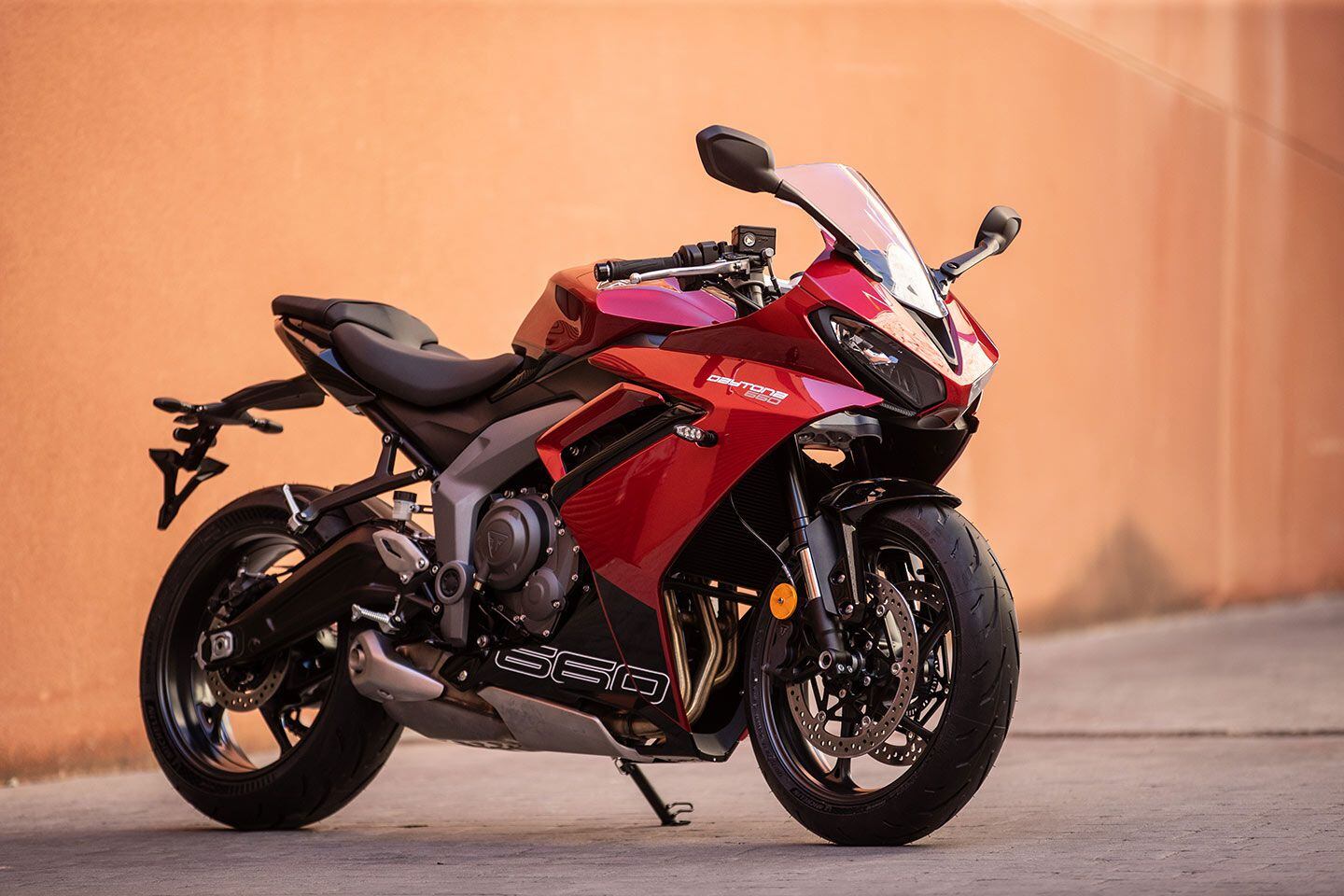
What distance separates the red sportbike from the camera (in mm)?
4316

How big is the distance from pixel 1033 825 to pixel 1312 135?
9136mm

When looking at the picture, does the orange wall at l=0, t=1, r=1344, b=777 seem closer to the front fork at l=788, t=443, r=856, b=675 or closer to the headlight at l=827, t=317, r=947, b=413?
the front fork at l=788, t=443, r=856, b=675

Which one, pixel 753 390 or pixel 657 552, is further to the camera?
pixel 657 552

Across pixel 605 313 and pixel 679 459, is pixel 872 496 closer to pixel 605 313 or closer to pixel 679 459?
pixel 679 459

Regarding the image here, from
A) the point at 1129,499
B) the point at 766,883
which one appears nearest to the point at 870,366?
the point at 766,883

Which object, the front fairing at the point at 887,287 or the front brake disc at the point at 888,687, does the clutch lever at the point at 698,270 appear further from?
the front brake disc at the point at 888,687

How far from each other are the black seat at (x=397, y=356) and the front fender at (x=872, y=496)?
1.02 metres

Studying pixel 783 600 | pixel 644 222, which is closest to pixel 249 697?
pixel 783 600

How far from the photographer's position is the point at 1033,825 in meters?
4.86

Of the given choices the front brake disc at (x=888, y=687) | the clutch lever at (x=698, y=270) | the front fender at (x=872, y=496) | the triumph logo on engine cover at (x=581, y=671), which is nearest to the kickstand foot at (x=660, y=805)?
the triumph logo on engine cover at (x=581, y=671)

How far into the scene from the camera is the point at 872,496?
4414 millimetres

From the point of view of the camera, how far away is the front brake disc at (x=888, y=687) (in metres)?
4.26

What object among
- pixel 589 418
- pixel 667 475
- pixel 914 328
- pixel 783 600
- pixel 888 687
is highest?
pixel 914 328

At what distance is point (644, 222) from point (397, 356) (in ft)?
9.86
